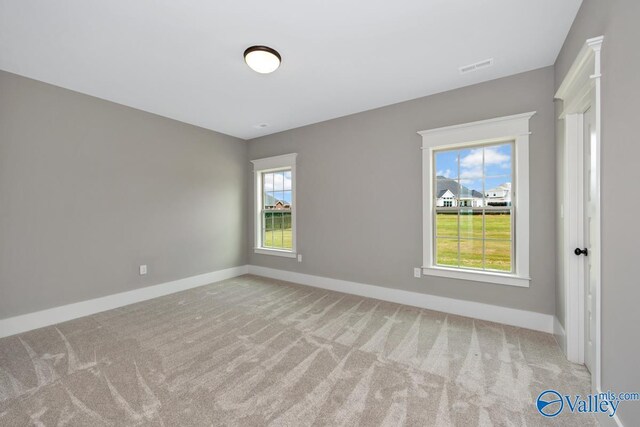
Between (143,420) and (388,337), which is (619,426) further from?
(143,420)

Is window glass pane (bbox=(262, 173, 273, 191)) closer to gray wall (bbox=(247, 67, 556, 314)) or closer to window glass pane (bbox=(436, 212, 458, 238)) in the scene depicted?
gray wall (bbox=(247, 67, 556, 314))

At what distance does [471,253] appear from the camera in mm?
3035

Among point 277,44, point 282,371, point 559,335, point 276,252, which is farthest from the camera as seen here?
point 276,252

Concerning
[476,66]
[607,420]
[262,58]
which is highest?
[476,66]

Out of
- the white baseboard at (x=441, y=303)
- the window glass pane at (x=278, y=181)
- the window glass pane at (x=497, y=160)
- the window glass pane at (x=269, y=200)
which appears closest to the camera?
the white baseboard at (x=441, y=303)

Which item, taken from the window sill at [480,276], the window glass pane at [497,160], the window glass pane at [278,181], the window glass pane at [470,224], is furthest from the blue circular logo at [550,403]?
the window glass pane at [278,181]

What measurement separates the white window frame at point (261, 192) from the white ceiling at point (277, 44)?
1353mm

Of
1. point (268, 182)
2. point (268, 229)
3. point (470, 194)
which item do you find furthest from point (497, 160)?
point (268, 229)

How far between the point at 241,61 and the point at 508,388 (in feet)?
11.4

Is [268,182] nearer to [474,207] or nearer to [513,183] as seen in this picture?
[474,207]

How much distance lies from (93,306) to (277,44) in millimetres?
3702

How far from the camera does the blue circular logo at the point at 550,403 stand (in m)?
1.56

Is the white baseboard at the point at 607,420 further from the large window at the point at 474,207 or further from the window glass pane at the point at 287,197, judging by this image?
the window glass pane at the point at 287,197

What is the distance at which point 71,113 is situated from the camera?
2.99 m
